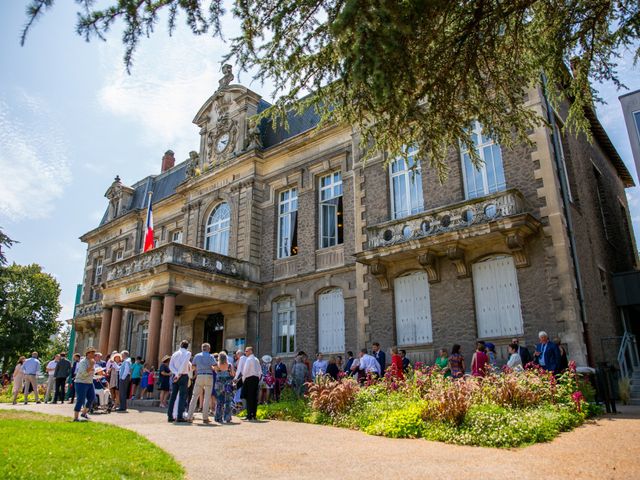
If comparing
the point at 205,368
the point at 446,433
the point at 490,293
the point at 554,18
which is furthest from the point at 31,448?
the point at 490,293

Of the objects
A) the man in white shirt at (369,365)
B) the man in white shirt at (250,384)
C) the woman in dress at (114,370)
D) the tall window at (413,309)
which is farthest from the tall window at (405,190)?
the woman in dress at (114,370)

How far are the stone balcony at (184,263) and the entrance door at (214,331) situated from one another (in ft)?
8.32

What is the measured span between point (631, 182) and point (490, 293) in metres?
13.8

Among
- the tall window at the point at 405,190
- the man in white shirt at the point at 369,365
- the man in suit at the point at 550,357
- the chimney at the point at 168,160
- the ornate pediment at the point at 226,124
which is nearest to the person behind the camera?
the man in suit at the point at 550,357

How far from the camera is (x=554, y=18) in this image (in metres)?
7.66

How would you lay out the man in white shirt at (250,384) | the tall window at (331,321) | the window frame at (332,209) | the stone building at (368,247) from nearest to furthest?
the man in white shirt at (250,384)
the stone building at (368,247)
the tall window at (331,321)
the window frame at (332,209)

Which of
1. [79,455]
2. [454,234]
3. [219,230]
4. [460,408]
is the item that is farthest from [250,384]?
[219,230]

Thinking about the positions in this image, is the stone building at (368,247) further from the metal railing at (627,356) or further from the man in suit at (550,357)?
the man in suit at (550,357)

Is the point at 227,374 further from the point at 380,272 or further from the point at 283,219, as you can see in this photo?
the point at 283,219

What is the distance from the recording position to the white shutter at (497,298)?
42.4 ft

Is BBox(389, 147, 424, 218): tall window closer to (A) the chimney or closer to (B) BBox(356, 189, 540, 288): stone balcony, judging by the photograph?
(B) BBox(356, 189, 540, 288): stone balcony

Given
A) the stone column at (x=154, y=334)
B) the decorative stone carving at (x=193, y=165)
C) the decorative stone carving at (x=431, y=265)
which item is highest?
the decorative stone carving at (x=193, y=165)

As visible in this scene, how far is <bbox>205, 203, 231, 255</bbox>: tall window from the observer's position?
21.8m

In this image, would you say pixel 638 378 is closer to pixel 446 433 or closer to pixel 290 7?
pixel 446 433
